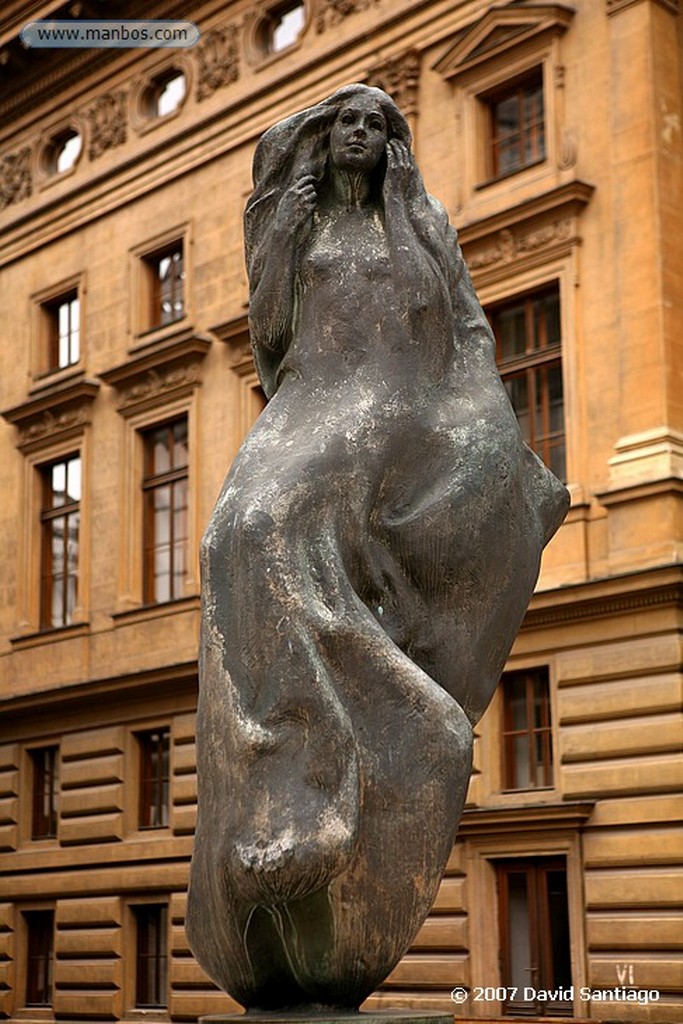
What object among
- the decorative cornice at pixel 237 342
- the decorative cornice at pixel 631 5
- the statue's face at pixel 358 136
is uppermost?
the decorative cornice at pixel 631 5

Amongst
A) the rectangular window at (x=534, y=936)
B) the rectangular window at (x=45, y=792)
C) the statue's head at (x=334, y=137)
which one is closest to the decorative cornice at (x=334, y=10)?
the rectangular window at (x=45, y=792)

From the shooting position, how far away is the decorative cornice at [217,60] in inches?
1019

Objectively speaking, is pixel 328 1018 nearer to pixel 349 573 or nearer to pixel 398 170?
pixel 349 573

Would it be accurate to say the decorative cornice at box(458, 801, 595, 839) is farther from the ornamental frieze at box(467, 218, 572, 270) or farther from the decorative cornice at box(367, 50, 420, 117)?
the decorative cornice at box(367, 50, 420, 117)

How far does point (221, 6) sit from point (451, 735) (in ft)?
77.5

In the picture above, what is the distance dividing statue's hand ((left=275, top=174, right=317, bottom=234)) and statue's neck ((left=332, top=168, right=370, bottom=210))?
0.27ft

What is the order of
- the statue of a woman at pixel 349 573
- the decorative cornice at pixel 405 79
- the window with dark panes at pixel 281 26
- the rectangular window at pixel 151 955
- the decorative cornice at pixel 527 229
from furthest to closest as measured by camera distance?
the window with dark panes at pixel 281 26, the rectangular window at pixel 151 955, the decorative cornice at pixel 405 79, the decorative cornice at pixel 527 229, the statue of a woman at pixel 349 573

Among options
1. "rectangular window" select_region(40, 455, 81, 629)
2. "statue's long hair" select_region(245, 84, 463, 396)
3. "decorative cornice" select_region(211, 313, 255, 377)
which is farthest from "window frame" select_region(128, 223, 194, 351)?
"statue's long hair" select_region(245, 84, 463, 396)

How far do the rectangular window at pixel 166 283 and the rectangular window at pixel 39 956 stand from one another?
9438mm

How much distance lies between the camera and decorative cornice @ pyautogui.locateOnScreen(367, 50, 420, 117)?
2236cm

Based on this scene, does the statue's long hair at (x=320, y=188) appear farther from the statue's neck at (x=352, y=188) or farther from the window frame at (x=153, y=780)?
the window frame at (x=153, y=780)

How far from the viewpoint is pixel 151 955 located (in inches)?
940

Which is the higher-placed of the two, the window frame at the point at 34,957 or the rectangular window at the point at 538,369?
the rectangular window at the point at 538,369

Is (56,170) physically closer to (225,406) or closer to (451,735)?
(225,406)
